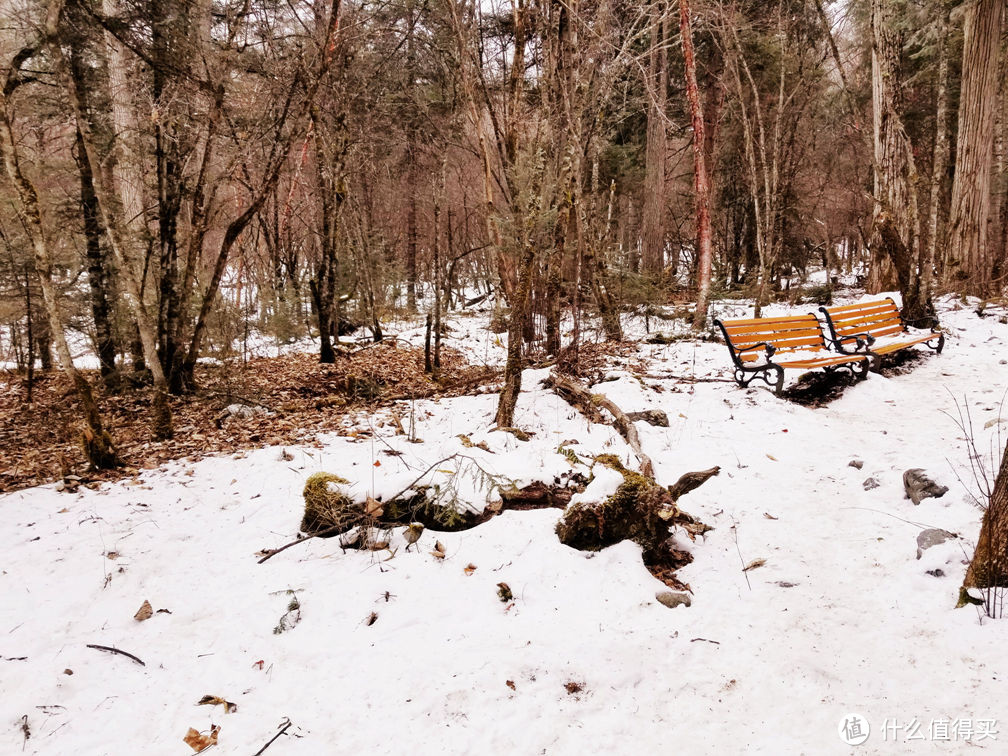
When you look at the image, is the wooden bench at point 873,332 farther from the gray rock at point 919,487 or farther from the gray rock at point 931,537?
the gray rock at point 931,537

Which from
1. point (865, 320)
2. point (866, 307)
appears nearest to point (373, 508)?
point (865, 320)

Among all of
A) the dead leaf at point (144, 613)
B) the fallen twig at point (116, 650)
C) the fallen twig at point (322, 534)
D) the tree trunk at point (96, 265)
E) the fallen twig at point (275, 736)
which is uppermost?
the tree trunk at point (96, 265)

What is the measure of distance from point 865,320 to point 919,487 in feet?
16.2

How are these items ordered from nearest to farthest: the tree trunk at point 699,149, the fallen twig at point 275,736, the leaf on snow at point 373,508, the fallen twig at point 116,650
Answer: the fallen twig at point 275,736, the fallen twig at point 116,650, the leaf on snow at point 373,508, the tree trunk at point 699,149

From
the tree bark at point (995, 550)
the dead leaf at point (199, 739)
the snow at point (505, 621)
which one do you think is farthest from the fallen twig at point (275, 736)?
the tree bark at point (995, 550)

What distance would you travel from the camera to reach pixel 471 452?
4328mm

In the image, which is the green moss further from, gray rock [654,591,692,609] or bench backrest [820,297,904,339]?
bench backrest [820,297,904,339]

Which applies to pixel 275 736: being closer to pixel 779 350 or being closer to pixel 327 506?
pixel 327 506

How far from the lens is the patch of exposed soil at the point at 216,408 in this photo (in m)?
5.71

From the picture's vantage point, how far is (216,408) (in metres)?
7.23

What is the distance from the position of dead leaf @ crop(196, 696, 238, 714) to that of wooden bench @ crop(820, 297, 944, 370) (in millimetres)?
7554

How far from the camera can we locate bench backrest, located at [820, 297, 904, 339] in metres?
7.42

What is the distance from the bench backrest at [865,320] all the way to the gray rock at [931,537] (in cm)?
481

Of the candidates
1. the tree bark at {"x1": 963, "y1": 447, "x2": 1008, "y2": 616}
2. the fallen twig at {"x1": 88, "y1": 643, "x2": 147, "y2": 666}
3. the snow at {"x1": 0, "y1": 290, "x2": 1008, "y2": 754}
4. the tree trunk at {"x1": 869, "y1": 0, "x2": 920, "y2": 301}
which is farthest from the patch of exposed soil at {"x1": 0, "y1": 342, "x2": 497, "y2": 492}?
the tree trunk at {"x1": 869, "y1": 0, "x2": 920, "y2": 301}
